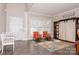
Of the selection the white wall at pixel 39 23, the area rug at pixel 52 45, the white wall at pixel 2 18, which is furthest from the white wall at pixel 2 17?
the area rug at pixel 52 45

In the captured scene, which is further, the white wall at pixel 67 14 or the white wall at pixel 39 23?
the white wall at pixel 39 23

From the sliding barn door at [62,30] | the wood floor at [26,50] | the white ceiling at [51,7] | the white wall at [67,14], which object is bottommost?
the wood floor at [26,50]

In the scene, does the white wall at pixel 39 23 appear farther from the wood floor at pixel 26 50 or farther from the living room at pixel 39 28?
the wood floor at pixel 26 50

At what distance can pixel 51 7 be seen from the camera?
2.48 metres

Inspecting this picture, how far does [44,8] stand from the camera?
→ 98.1 inches

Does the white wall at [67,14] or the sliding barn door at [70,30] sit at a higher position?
the white wall at [67,14]

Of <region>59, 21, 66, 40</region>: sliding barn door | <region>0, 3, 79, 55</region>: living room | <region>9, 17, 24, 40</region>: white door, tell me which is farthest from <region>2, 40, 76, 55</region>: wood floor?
<region>59, 21, 66, 40</region>: sliding barn door

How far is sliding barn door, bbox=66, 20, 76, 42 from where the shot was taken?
2427mm

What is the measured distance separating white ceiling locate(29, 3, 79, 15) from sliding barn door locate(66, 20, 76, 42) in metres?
0.25

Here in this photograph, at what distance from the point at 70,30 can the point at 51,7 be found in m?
0.54

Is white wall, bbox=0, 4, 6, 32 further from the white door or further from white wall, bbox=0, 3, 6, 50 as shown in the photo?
the white door

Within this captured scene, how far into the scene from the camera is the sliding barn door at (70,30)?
2.43 metres

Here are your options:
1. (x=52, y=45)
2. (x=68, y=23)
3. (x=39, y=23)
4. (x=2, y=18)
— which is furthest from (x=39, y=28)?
(x=2, y=18)

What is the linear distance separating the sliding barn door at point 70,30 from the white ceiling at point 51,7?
0.25 metres
